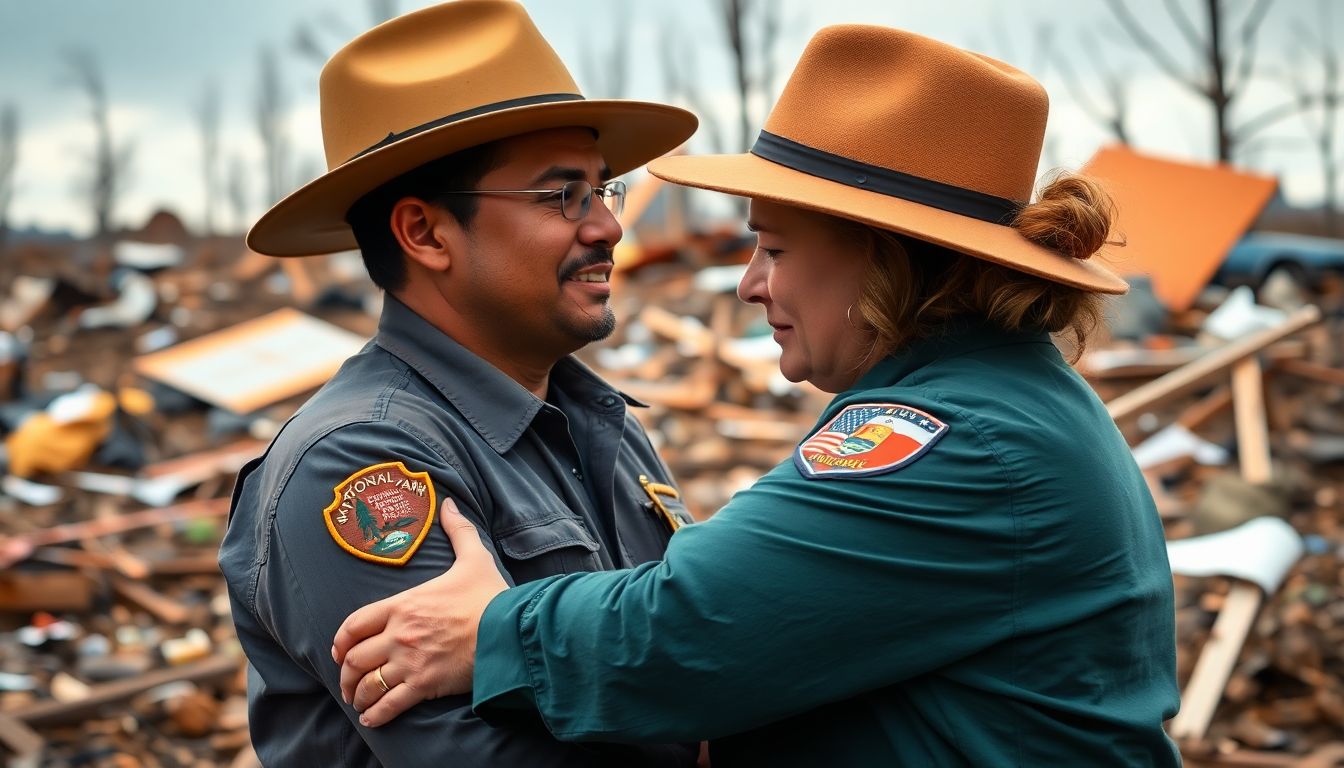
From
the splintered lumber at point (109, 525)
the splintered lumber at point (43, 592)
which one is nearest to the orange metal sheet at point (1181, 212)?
the splintered lumber at point (109, 525)

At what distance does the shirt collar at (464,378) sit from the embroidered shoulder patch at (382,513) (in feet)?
1.15

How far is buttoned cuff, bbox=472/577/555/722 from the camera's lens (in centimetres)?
209

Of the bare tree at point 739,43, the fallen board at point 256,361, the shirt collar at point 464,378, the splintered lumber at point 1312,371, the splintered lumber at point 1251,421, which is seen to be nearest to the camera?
the shirt collar at point 464,378

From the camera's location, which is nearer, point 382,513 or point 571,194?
point 382,513

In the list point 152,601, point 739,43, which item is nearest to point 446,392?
point 152,601

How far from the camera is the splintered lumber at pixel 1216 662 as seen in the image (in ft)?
20.2

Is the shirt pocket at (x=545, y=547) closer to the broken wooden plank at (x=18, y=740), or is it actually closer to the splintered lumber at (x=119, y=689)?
the broken wooden plank at (x=18, y=740)

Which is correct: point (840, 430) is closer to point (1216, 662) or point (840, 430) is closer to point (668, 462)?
point (1216, 662)

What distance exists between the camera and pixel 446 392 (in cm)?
269

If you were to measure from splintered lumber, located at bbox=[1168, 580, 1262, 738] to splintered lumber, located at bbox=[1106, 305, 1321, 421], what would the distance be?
4.85ft

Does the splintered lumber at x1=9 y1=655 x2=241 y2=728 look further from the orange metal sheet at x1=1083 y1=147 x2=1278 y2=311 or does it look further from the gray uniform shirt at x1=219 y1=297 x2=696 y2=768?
the orange metal sheet at x1=1083 y1=147 x2=1278 y2=311

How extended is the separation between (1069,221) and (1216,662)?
4.95 m

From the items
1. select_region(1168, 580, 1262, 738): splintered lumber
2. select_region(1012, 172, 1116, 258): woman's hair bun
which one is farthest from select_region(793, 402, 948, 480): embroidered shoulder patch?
select_region(1168, 580, 1262, 738): splintered lumber

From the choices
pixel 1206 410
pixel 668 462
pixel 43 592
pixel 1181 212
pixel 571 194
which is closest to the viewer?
pixel 571 194
